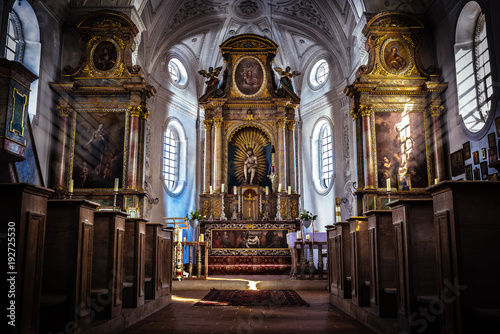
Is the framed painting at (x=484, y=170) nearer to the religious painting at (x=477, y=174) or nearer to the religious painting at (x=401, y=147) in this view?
the religious painting at (x=477, y=174)

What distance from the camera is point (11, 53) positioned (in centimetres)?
1148

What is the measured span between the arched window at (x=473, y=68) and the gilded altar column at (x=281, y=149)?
5837 millimetres

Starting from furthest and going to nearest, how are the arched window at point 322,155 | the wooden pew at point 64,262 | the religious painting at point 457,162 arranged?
1. the arched window at point 322,155
2. the religious painting at point 457,162
3. the wooden pew at point 64,262

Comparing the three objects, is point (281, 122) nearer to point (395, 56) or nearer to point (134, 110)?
point (395, 56)

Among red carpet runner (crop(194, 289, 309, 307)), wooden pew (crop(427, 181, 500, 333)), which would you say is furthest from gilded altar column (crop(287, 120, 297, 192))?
wooden pew (crop(427, 181, 500, 333))

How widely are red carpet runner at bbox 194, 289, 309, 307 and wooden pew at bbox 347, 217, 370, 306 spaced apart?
52.1 inches

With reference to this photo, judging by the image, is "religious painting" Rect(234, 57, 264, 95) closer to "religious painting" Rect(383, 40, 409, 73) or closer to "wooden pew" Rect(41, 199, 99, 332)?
"religious painting" Rect(383, 40, 409, 73)

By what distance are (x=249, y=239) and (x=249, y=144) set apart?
407 cm

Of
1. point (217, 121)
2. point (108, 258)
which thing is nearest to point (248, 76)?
point (217, 121)

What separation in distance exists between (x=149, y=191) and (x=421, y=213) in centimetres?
1249

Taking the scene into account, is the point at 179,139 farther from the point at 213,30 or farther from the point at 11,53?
the point at 11,53

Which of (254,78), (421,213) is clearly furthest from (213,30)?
(421,213)

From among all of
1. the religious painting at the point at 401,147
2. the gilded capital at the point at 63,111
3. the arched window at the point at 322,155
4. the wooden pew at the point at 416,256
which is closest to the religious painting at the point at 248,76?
the arched window at the point at 322,155

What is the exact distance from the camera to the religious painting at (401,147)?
1280 cm
